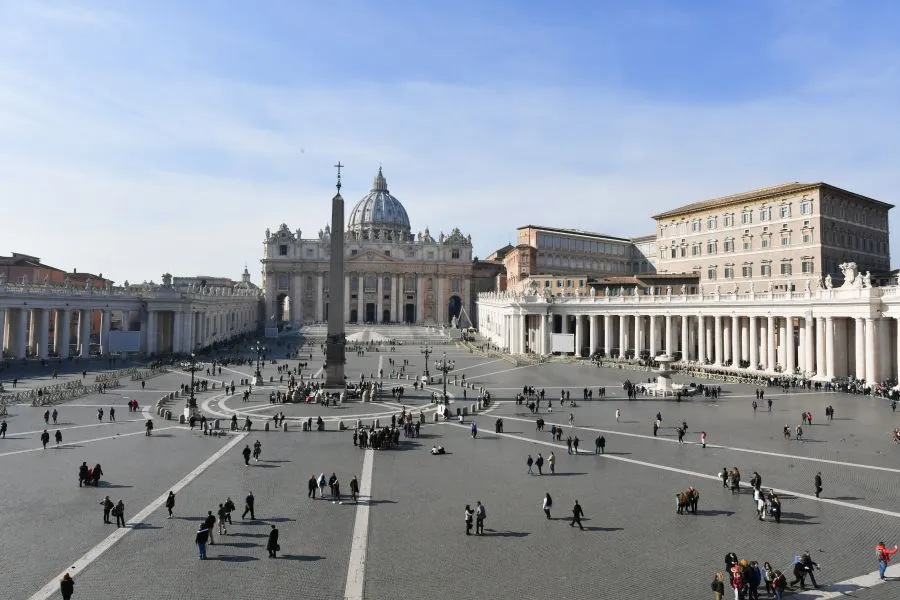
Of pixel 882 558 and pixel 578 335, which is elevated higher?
pixel 578 335

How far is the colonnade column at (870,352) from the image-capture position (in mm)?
38375

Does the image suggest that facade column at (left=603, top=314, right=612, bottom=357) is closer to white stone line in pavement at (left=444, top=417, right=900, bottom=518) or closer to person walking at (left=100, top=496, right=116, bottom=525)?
white stone line in pavement at (left=444, top=417, right=900, bottom=518)

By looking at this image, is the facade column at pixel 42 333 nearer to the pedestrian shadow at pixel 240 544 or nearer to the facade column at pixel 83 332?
the facade column at pixel 83 332

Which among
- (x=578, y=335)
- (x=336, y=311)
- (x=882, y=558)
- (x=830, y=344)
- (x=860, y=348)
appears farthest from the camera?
(x=578, y=335)

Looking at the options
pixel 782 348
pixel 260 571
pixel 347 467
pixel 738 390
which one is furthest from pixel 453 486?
pixel 782 348

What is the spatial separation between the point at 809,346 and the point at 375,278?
A: 93683 millimetres

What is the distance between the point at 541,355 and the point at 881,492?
4701cm

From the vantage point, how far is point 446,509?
16.8 m

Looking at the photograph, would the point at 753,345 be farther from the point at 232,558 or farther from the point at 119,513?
the point at 119,513

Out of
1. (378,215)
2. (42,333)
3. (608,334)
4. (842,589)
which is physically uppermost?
(378,215)

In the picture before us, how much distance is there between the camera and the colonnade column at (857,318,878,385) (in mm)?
38375

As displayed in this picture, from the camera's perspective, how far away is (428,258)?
133500 mm

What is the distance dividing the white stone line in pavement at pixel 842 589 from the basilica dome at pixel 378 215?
469 feet

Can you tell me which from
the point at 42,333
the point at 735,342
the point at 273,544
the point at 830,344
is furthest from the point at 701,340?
the point at 42,333
